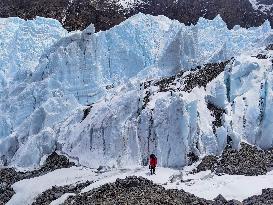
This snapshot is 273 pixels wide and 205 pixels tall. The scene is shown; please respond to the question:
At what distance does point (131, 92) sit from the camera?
23.8 metres

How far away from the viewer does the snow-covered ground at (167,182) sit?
1831 centimetres

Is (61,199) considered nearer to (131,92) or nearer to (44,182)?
(44,182)

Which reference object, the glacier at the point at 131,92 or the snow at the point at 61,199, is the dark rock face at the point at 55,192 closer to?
the snow at the point at 61,199

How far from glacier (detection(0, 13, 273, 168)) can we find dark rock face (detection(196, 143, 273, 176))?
1.81ft

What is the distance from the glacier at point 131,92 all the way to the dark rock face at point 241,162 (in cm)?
55

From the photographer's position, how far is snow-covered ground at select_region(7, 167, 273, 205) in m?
18.3

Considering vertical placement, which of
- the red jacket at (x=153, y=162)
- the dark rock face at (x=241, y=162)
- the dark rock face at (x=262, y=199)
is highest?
the red jacket at (x=153, y=162)

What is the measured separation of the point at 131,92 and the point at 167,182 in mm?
5519

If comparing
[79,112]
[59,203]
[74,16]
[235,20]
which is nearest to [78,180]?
[59,203]

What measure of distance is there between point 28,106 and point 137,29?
7769 millimetres

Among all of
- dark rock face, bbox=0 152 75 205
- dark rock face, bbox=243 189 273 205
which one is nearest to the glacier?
dark rock face, bbox=0 152 75 205

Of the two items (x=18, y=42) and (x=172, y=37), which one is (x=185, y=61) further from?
(x=18, y=42)

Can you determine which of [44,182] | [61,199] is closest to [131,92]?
[44,182]

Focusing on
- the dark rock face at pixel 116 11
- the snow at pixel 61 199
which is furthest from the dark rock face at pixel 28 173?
the dark rock face at pixel 116 11
